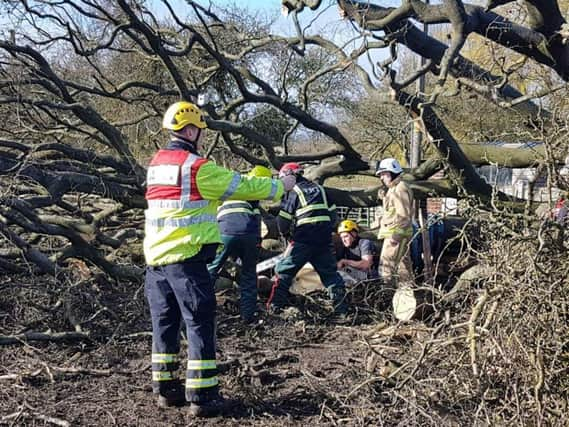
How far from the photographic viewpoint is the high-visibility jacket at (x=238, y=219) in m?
6.98

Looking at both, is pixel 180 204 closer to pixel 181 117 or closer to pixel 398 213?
pixel 181 117

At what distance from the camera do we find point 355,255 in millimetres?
8180

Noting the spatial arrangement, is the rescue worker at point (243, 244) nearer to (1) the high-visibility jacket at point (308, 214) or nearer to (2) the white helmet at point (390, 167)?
(1) the high-visibility jacket at point (308, 214)

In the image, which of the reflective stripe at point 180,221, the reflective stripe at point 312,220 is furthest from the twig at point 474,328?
the reflective stripe at point 312,220

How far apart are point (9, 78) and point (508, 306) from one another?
6.22 metres

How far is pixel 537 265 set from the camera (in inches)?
134

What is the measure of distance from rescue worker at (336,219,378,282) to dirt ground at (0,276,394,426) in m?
0.59

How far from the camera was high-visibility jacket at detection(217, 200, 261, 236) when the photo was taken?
6.98 metres

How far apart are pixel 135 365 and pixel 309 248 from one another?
243 cm

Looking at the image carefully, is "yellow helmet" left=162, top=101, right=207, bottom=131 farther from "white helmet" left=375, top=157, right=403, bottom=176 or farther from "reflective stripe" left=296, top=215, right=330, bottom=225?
"white helmet" left=375, top=157, right=403, bottom=176

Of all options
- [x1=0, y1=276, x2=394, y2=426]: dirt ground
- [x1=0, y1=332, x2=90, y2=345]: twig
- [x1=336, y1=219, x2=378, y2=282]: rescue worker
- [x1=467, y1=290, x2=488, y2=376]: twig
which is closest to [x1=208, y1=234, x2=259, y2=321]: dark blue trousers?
[x1=0, y1=276, x2=394, y2=426]: dirt ground

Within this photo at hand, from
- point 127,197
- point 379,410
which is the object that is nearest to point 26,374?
point 379,410

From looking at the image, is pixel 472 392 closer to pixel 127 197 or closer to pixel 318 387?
pixel 318 387

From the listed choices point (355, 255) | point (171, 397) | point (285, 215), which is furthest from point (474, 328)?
point (355, 255)
